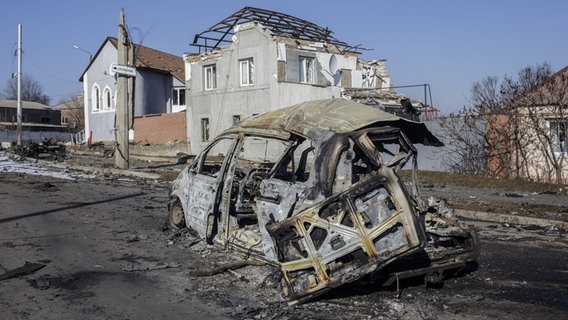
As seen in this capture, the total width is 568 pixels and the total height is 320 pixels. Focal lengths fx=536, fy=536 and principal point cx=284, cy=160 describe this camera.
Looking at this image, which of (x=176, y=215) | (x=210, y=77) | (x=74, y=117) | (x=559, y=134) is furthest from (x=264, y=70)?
(x=74, y=117)

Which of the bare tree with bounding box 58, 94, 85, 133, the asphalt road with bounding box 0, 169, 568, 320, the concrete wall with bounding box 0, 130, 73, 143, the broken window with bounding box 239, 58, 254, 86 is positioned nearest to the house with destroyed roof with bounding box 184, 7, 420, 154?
the broken window with bounding box 239, 58, 254, 86

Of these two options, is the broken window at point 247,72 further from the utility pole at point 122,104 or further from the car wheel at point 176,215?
the car wheel at point 176,215

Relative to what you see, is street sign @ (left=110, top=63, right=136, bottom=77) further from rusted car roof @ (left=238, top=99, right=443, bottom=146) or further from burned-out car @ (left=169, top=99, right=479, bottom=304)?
rusted car roof @ (left=238, top=99, right=443, bottom=146)

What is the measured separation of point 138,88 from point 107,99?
13.1 feet

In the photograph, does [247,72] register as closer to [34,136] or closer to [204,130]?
[204,130]

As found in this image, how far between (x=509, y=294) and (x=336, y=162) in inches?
88.0

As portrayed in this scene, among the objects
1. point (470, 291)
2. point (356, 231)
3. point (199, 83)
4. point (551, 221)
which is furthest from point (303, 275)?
point (199, 83)

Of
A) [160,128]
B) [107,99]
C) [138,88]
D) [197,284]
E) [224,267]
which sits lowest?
[197,284]

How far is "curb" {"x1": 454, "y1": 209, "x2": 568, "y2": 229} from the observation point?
31.6 ft

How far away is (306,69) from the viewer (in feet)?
98.2

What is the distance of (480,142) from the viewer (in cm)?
1930

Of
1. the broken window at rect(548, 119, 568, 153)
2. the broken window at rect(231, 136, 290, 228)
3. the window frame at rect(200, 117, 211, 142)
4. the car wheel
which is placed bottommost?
the car wheel

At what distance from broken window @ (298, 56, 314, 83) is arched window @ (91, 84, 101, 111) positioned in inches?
964

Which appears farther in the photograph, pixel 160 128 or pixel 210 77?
pixel 160 128
